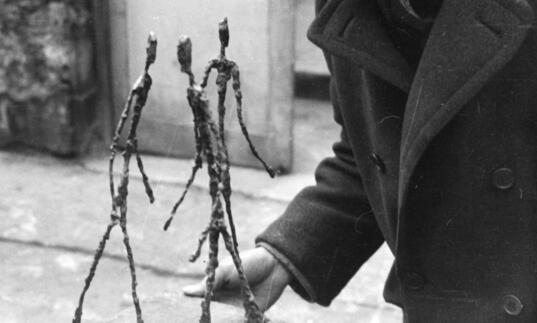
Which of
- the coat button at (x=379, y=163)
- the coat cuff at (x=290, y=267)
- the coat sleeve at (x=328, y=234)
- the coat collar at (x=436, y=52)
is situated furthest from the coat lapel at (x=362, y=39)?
the coat cuff at (x=290, y=267)

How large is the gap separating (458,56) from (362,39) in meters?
0.16

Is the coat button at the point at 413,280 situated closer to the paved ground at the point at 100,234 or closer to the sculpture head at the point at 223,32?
the sculpture head at the point at 223,32

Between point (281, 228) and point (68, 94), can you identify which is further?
point (68, 94)

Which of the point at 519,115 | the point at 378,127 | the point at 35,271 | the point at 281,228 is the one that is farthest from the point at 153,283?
the point at 519,115

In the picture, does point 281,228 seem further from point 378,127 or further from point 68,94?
point 68,94

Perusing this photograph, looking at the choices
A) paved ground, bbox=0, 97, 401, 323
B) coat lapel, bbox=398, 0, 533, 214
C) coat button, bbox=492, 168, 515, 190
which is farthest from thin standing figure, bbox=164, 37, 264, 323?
paved ground, bbox=0, 97, 401, 323

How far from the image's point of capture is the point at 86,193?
3.79 m

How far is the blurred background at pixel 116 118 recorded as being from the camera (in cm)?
351

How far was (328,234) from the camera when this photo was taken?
1664 mm

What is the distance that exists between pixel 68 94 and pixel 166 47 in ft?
1.50

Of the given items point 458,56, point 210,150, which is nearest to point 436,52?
point 458,56

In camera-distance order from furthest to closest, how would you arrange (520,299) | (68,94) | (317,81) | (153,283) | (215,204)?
1. (317,81)
2. (68,94)
3. (153,283)
4. (520,299)
5. (215,204)

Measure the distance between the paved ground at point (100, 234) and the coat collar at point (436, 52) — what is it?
1.44 metres

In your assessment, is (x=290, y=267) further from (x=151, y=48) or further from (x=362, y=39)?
(x=151, y=48)
